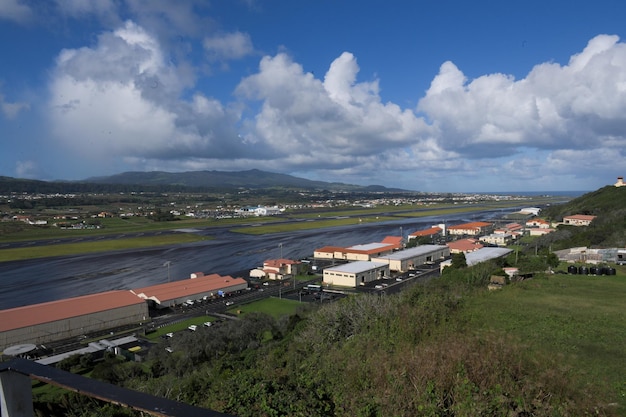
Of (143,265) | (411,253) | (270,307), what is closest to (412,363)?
(270,307)

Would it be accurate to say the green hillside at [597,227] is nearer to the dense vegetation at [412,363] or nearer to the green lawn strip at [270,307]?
the dense vegetation at [412,363]

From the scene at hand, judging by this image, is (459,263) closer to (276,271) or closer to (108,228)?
(276,271)

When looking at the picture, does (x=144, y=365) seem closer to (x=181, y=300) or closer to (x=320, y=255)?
(x=181, y=300)

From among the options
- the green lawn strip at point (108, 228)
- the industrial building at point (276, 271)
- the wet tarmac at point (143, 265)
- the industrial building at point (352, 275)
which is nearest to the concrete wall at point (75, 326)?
the wet tarmac at point (143, 265)

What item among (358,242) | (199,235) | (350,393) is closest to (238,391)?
(350,393)

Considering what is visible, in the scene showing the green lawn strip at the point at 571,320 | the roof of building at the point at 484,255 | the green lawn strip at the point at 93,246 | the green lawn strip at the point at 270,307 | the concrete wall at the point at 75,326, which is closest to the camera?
the green lawn strip at the point at 571,320
